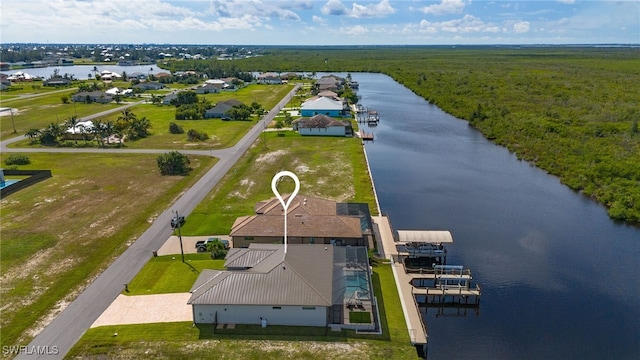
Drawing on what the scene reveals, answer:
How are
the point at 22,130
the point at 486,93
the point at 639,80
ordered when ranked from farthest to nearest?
1. the point at 639,80
2. the point at 486,93
3. the point at 22,130

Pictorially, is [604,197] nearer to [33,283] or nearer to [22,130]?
[33,283]

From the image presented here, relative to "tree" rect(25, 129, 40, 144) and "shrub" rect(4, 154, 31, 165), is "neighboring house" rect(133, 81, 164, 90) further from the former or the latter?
"shrub" rect(4, 154, 31, 165)

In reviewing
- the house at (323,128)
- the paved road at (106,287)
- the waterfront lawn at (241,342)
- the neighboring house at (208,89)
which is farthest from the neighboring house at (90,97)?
the waterfront lawn at (241,342)

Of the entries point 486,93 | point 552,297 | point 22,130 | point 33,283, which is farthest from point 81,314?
point 486,93

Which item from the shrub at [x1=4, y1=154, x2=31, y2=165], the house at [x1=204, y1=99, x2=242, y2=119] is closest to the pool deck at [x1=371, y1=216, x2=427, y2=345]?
the shrub at [x1=4, y1=154, x2=31, y2=165]

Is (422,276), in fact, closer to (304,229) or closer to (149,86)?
(304,229)

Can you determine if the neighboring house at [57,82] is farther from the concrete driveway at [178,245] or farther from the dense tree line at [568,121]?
the concrete driveway at [178,245]
